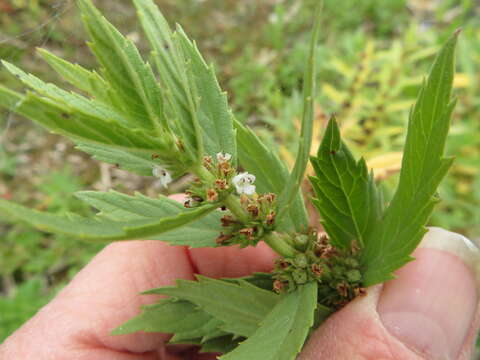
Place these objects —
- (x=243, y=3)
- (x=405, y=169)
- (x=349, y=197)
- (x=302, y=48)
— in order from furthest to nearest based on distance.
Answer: (x=243, y=3) < (x=302, y=48) < (x=349, y=197) < (x=405, y=169)

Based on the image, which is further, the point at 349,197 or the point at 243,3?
the point at 243,3

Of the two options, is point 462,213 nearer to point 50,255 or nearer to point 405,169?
point 405,169

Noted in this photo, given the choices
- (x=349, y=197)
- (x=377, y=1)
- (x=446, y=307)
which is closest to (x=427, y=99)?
(x=349, y=197)

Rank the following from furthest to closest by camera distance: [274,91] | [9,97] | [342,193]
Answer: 1. [274,91]
2. [342,193]
3. [9,97]

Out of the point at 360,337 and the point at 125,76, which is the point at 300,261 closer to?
the point at 360,337

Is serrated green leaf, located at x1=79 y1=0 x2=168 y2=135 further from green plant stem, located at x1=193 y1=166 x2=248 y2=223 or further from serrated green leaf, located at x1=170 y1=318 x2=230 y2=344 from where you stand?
serrated green leaf, located at x1=170 y1=318 x2=230 y2=344

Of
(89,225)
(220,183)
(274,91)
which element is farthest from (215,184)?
(274,91)

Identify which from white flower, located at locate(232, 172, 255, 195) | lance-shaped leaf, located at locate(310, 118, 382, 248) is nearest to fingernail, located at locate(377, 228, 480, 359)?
lance-shaped leaf, located at locate(310, 118, 382, 248)
